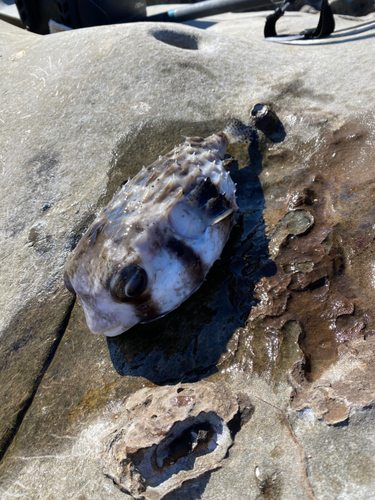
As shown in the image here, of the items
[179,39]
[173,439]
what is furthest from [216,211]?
[179,39]

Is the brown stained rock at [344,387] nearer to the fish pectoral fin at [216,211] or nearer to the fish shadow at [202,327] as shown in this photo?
the fish shadow at [202,327]

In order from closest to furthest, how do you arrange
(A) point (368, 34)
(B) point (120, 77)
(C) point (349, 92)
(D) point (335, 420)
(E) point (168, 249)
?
(D) point (335, 420), (E) point (168, 249), (C) point (349, 92), (B) point (120, 77), (A) point (368, 34)

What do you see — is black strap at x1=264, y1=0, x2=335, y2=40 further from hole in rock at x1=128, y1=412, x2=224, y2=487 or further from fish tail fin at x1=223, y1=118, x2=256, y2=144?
hole in rock at x1=128, y1=412, x2=224, y2=487

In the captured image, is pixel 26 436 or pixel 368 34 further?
pixel 368 34

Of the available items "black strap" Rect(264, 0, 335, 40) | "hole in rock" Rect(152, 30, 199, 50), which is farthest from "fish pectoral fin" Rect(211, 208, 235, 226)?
"black strap" Rect(264, 0, 335, 40)

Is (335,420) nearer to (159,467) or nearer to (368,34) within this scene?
(159,467)

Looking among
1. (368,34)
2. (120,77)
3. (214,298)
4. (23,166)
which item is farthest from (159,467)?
(368,34)

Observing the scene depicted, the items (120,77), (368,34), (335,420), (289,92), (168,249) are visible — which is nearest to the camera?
(335,420)

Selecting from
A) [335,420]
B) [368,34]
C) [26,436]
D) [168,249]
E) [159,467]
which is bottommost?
[26,436]
